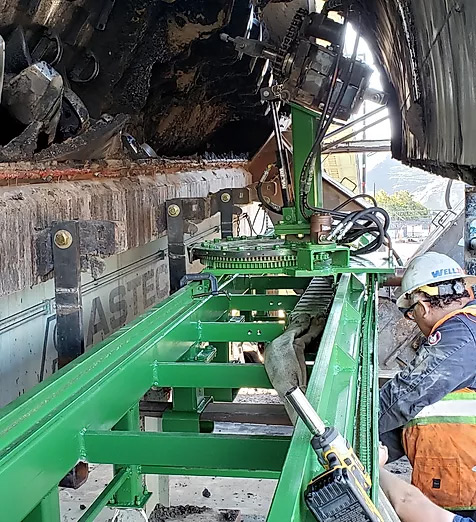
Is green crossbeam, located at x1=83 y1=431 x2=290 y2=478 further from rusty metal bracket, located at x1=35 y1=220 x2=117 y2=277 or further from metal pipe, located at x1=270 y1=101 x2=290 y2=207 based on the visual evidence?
metal pipe, located at x1=270 y1=101 x2=290 y2=207

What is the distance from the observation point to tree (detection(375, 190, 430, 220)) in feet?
59.4

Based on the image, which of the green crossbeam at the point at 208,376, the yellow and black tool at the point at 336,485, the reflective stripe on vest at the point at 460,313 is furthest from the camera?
the reflective stripe on vest at the point at 460,313

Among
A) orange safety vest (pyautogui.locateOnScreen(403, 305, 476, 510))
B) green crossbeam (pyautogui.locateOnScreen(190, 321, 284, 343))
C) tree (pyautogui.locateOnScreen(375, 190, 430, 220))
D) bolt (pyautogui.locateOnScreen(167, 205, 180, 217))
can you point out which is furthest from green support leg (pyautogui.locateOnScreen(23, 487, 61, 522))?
tree (pyautogui.locateOnScreen(375, 190, 430, 220))

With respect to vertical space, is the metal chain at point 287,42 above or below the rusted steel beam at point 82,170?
above

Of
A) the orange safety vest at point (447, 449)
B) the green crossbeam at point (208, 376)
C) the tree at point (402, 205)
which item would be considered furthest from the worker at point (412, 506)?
the tree at point (402, 205)

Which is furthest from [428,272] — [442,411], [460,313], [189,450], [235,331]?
[189,450]

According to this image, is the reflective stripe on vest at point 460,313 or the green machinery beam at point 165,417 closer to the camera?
the green machinery beam at point 165,417

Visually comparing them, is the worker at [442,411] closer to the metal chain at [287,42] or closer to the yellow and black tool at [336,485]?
the yellow and black tool at [336,485]

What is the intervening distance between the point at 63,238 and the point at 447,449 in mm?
1604

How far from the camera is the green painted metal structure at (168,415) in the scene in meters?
1.42

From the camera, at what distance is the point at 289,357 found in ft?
7.96

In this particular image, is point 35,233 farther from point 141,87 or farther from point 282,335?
point 141,87

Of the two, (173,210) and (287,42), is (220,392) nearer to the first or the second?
(173,210)

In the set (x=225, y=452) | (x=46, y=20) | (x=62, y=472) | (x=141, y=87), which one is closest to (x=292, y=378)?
(x=225, y=452)
